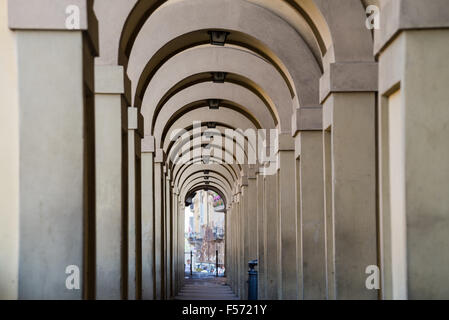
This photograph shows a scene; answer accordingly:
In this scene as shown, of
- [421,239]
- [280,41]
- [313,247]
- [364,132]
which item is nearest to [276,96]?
[280,41]

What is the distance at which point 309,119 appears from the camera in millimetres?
13539

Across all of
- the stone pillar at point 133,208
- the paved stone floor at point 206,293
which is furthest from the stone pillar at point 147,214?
the paved stone floor at point 206,293

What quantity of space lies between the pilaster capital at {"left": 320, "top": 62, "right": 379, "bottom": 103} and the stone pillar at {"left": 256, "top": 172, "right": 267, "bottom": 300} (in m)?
10.7

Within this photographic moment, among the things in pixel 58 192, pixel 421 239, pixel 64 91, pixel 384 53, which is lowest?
pixel 421 239

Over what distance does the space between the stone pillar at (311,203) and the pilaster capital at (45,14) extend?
7297 millimetres

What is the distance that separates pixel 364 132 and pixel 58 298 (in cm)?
518

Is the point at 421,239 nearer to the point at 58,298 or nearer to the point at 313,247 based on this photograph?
the point at 58,298

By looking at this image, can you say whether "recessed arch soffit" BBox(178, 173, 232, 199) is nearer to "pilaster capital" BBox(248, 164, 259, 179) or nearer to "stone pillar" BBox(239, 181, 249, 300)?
"stone pillar" BBox(239, 181, 249, 300)

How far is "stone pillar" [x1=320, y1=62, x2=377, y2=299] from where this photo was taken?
32.4ft

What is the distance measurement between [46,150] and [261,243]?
15802 mm

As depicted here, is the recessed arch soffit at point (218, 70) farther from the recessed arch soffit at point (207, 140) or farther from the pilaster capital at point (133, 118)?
the recessed arch soffit at point (207, 140)

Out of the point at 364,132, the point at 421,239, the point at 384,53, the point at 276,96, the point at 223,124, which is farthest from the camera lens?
the point at 223,124
